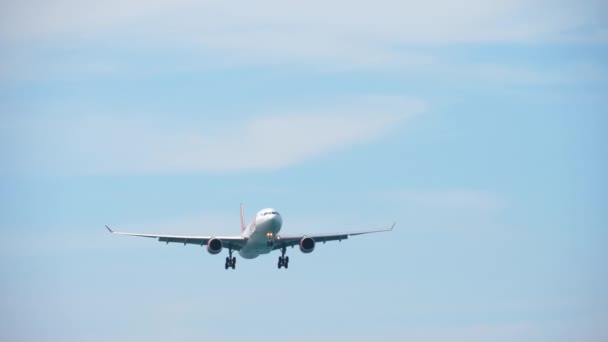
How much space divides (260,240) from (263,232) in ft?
6.92

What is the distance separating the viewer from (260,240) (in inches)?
6555

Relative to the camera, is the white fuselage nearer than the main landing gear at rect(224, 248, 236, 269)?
Yes

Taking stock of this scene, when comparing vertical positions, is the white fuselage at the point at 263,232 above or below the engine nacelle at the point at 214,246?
below

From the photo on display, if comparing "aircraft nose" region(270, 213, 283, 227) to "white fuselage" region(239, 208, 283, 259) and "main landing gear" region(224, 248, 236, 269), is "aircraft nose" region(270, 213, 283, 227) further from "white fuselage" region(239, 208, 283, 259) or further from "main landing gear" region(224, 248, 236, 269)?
"main landing gear" region(224, 248, 236, 269)

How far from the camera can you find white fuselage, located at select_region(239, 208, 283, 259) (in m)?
163

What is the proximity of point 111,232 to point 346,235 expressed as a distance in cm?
2546

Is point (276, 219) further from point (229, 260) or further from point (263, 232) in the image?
point (229, 260)

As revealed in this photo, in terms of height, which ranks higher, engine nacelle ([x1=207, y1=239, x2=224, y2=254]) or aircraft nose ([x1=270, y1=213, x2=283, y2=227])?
engine nacelle ([x1=207, y1=239, x2=224, y2=254])

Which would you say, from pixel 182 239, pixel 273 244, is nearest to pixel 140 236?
pixel 182 239

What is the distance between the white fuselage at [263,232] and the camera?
163 metres

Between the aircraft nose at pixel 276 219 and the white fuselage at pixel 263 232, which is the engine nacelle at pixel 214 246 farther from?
the aircraft nose at pixel 276 219

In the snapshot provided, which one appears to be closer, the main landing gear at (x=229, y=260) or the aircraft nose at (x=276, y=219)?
the aircraft nose at (x=276, y=219)

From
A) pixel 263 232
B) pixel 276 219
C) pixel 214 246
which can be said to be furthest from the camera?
pixel 214 246

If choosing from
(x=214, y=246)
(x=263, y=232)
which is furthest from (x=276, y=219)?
(x=214, y=246)
